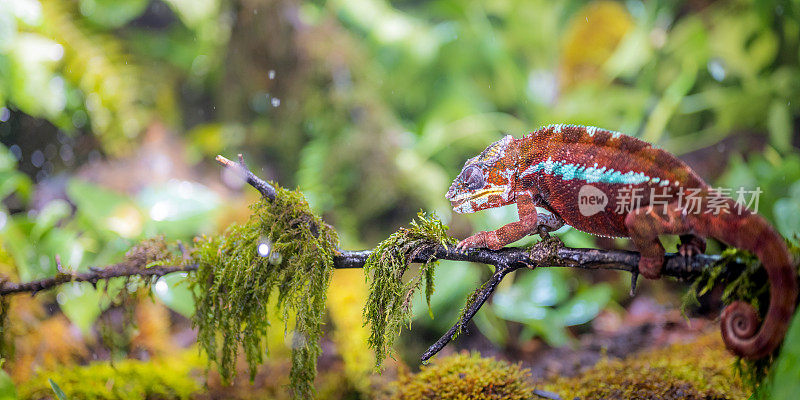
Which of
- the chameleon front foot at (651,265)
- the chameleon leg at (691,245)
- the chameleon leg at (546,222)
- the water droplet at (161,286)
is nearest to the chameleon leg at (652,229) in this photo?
the chameleon front foot at (651,265)

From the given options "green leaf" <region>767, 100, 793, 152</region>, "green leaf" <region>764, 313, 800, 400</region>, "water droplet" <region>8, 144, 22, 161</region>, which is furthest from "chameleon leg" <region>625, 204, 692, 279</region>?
"water droplet" <region>8, 144, 22, 161</region>

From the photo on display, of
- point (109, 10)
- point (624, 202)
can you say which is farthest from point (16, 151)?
point (624, 202)

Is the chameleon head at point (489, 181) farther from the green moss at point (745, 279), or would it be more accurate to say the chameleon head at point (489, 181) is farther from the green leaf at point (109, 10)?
the green leaf at point (109, 10)

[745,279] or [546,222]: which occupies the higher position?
[546,222]

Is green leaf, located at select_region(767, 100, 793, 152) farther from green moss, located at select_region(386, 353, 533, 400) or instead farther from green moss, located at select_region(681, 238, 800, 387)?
green moss, located at select_region(386, 353, 533, 400)

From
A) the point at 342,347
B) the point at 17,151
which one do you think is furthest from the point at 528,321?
the point at 17,151

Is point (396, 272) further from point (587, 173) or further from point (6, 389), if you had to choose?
point (6, 389)

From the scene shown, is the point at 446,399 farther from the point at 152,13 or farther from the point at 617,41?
the point at 152,13
